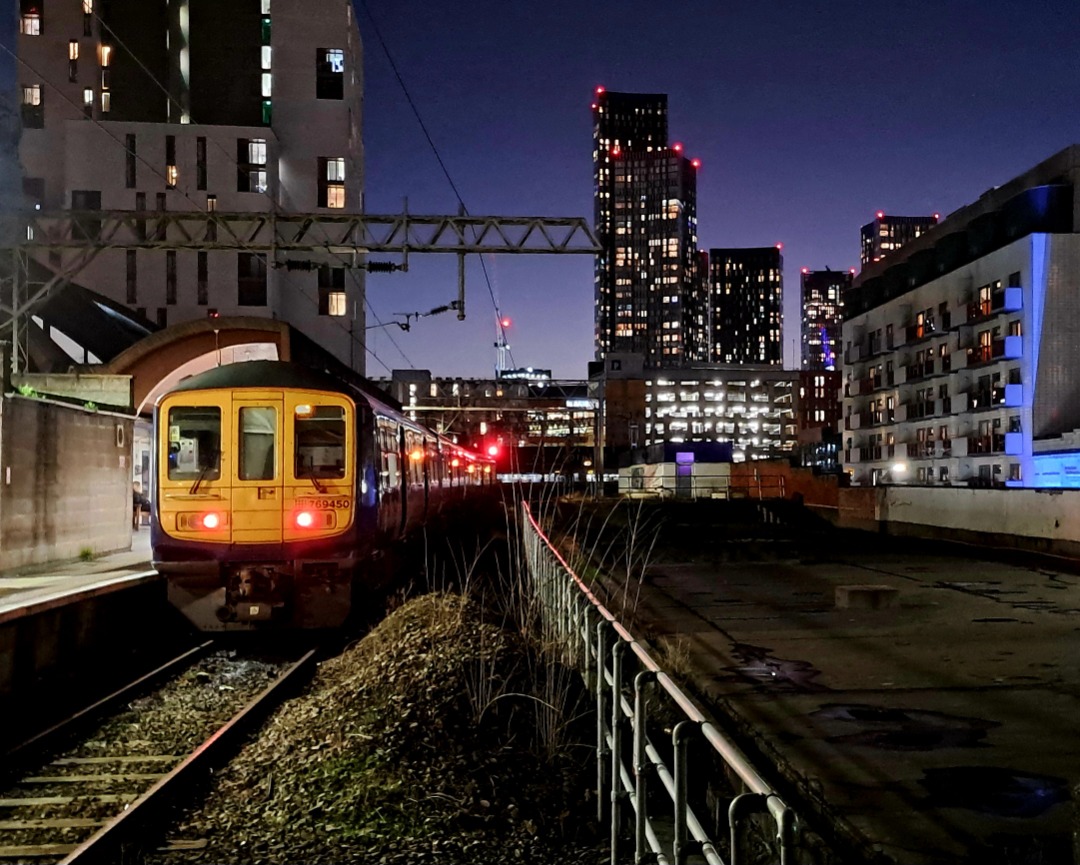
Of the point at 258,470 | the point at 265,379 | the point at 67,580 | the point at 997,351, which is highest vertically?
the point at 997,351

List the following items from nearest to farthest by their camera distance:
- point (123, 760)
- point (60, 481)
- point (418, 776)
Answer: point (418, 776)
point (123, 760)
point (60, 481)

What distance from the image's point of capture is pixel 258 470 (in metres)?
12.0

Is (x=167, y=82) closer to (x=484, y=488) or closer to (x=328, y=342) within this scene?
(x=328, y=342)

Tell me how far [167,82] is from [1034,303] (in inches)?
1931

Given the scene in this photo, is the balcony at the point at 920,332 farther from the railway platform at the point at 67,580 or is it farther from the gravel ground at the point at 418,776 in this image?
the gravel ground at the point at 418,776

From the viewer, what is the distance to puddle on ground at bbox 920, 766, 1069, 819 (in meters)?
4.89

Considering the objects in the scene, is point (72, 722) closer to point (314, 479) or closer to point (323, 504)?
point (323, 504)

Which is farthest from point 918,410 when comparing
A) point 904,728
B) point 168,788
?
point 168,788

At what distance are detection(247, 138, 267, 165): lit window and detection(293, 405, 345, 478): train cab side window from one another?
47.9 metres

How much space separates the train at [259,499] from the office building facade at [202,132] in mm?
43133

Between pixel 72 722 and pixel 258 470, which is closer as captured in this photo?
pixel 72 722

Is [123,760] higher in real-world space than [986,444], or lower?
lower

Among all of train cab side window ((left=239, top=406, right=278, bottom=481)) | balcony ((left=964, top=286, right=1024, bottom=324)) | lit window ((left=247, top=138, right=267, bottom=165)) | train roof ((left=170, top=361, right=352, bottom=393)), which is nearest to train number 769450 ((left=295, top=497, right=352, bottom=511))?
train cab side window ((left=239, top=406, right=278, bottom=481))

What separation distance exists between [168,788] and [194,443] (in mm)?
6290
